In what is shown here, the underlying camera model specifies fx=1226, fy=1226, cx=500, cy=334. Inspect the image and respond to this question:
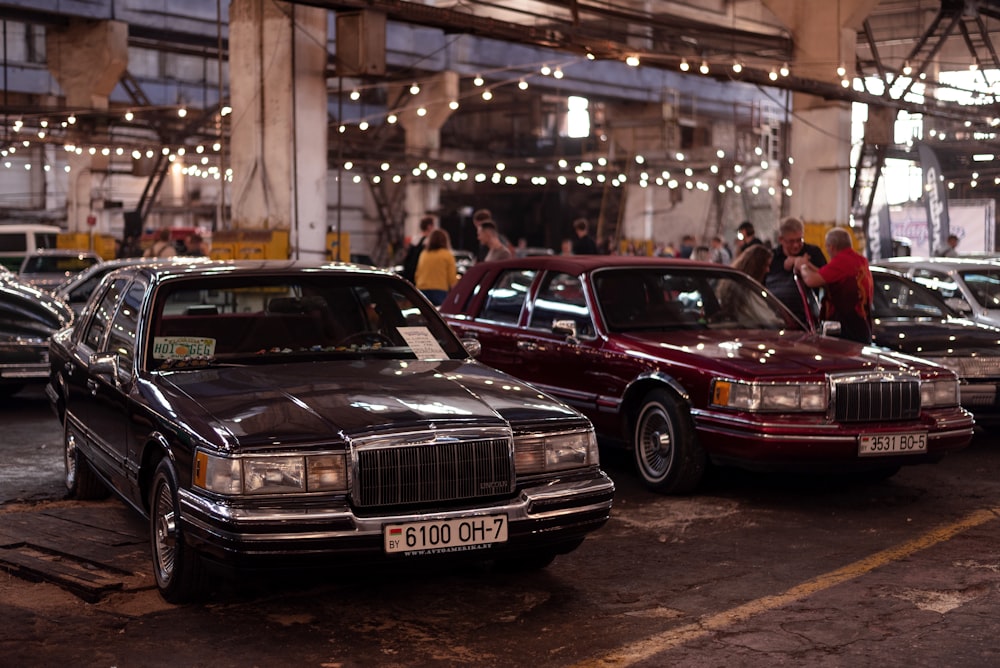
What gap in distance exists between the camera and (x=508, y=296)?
905 centimetres

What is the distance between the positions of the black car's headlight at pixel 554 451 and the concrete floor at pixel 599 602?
1.94 ft

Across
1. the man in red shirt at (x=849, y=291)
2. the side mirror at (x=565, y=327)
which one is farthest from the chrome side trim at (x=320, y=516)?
the man in red shirt at (x=849, y=291)

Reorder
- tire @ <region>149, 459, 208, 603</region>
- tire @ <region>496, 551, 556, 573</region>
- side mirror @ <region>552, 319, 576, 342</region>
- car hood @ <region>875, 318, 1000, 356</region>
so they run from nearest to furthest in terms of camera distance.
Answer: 1. tire @ <region>149, 459, 208, 603</region>
2. tire @ <region>496, 551, 556, 573</region>
3. side mirror @ <region>552, 319, 576, 342</region>
4. car hood @ <region>875, 318, 1000, 356</region>

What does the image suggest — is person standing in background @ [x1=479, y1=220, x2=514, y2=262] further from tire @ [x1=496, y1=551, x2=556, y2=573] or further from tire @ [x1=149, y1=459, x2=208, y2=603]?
tire @ [x1=149, y1=459, x2=208, y2=603]

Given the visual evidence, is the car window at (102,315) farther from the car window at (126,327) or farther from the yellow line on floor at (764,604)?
the yellow line on floor at (764,604)

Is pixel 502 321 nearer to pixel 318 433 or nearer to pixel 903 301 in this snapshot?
pixel 903 301

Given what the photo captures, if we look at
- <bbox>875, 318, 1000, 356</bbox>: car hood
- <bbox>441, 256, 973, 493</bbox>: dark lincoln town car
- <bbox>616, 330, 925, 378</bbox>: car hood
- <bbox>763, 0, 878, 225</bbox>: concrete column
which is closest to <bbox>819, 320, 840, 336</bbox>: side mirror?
<bbox>441, 256, 973, 493</bbox>: dark lincoln town car

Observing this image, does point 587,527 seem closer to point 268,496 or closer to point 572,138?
point 268,496

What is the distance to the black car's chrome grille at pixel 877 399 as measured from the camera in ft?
22.8

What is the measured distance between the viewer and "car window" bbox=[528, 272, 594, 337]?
819 centimetres

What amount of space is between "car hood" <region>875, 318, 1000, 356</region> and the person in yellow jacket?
4845 millimetres

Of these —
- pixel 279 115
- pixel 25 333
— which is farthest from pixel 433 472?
pixel 279 115

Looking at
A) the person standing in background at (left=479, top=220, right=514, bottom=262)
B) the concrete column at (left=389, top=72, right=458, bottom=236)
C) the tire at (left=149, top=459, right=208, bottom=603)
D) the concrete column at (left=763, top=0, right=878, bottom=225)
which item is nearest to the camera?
the tire at (left=149, top=459, right=208, bottom=603)

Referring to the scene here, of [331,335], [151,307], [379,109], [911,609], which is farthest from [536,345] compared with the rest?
[379,109]
